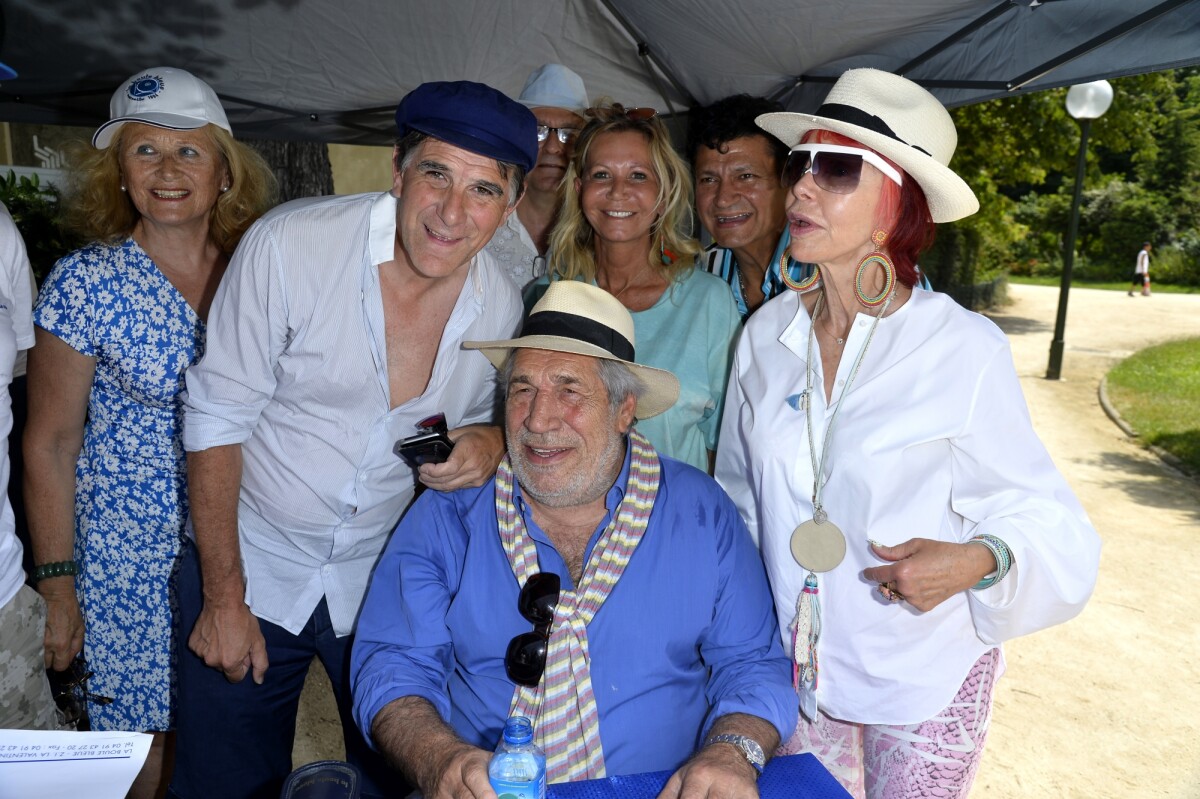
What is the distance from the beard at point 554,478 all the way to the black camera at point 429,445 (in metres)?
0.18

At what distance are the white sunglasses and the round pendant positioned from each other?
2.64 feet

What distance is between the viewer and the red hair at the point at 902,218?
2.19m

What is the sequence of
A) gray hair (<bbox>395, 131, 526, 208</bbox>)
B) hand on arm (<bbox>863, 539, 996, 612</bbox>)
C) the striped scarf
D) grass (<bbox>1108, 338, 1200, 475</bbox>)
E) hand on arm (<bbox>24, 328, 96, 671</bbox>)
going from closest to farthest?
hand on arm (<bbox>863, 539, 996, 612</bbox>), the striped scarf, gray hair (<bbox>395, 131, 526, 208</bbox>), hand on arm (<bbox>24, 328, 96, 671</bbox>), grass (<bbox>1108, 338, 1200, 475</bbox>)

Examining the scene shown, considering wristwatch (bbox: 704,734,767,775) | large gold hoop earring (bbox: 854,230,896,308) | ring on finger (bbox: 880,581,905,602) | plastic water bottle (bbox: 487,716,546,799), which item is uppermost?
large gold hoop earring (bbox: 854,230,896,308)

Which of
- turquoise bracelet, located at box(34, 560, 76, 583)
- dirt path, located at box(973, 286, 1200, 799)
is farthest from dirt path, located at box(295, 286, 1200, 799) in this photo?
turquoise bracelet, located at box(34, 560, 76, 583)

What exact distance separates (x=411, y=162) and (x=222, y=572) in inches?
47.4

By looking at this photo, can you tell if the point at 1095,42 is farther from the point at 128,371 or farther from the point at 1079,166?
the point at 1079,166

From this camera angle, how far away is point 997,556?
197 centimetres

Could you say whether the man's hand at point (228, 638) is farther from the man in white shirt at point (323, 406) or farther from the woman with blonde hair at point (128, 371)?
the woman with blonde hair at point (128, 371)

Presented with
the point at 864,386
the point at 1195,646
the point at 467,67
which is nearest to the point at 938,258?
the point at 1195,646

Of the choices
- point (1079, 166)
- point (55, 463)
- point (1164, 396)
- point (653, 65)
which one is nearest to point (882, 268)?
point (55, 463)

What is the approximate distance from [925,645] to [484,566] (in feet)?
3.55

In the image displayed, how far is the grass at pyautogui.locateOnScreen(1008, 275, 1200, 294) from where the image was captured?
2834 centimetres

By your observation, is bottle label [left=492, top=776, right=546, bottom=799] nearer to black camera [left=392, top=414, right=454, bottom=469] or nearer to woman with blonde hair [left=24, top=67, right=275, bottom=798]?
black camera [left=392, top=414, right=454, bottom=469]
